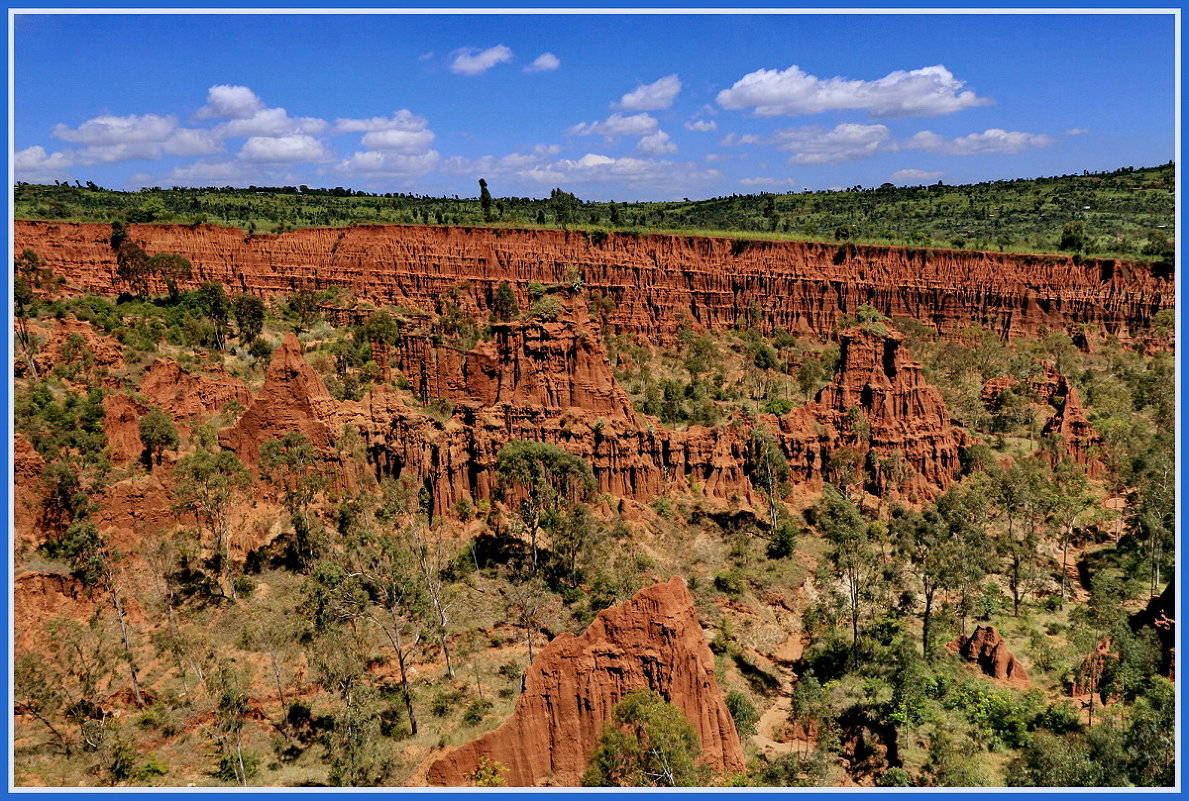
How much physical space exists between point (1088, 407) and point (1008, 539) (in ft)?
94.3

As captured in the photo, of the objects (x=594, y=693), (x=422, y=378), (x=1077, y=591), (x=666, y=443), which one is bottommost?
(x=1077, y=591)

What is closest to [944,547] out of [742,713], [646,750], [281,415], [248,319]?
[742,713]

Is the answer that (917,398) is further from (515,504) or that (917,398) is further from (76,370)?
(76,370)

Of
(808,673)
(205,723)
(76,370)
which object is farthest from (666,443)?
(76,370)

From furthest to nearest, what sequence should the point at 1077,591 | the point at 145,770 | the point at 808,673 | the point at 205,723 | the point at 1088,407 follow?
1. the point at 1088,407
2. the point at 1077,591
3. the point at 808,673
4. the point at 205,723
5. the point at 145,770

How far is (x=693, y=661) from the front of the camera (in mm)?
24703

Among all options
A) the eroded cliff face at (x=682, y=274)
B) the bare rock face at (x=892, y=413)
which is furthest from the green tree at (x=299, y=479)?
the eroded cliff face at (x=682, y=274)

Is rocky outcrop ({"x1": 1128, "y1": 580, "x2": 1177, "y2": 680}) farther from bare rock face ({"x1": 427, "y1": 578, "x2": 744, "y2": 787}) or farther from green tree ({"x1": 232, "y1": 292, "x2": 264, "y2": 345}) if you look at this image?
green tree ({"x1": 232, "y1": 292, "x2": 264, "y2": 345})

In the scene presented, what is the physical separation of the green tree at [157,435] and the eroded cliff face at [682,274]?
1701 inches

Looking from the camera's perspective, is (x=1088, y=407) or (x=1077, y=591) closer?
(x=1077, y=591)

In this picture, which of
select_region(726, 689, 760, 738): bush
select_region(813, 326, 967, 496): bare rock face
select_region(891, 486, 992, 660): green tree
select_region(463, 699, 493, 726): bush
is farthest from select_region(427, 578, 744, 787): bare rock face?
select_region(813, 326, 967, 496): bare rock face

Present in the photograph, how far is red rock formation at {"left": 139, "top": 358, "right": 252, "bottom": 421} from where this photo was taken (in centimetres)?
4594

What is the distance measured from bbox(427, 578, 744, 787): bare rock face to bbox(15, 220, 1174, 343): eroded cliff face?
59.1m

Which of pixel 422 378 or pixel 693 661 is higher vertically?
pixel 422 378
